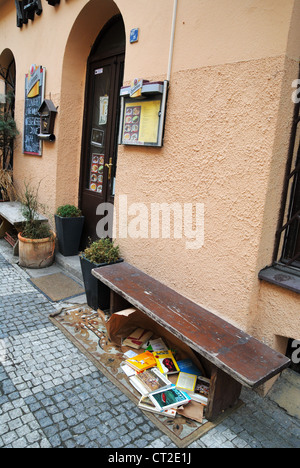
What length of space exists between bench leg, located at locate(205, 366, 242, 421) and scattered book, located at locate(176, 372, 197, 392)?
22cm

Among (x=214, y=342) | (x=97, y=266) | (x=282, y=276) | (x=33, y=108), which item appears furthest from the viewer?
(x=33, y=108)

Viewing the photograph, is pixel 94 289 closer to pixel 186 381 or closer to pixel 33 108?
pixel 186 381

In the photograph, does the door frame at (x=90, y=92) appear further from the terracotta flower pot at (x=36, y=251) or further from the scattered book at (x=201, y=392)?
the scattered book at (x=201, y=392)

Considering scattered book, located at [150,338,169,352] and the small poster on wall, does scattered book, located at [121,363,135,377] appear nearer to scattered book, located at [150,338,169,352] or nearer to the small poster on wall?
scattered book, located at [150,338,169,352]

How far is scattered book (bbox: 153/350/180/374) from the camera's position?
8.71ft

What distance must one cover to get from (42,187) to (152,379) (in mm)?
4062

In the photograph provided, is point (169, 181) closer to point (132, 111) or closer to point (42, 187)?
point (132, 111)

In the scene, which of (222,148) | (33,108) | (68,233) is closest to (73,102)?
(33,108)

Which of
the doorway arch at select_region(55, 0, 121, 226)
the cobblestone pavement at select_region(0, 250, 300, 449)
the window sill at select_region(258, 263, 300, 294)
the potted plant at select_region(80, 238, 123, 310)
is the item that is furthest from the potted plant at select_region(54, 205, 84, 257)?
the window sill at select_region(258, 263, 300, 294)

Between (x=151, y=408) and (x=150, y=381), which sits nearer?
(x=151, y=408)

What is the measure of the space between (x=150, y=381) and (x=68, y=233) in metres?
2.95

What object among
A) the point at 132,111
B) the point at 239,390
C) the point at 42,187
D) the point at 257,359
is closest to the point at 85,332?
the point at 239,390

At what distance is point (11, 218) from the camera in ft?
17.1

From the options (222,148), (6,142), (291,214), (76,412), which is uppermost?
(6,142)
